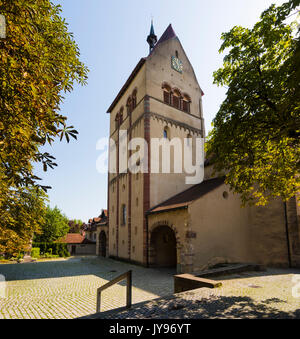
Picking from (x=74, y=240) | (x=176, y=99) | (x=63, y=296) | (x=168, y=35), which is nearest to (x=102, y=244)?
(x=176, y=99)

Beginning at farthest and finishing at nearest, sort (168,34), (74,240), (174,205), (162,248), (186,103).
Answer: (74,240)
(168,34)
(186,103)
(162,248)
(174,205)

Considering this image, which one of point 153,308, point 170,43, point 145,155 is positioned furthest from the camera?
point 170,43

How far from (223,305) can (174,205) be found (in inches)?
340

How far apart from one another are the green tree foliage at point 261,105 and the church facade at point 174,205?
566 centimetres

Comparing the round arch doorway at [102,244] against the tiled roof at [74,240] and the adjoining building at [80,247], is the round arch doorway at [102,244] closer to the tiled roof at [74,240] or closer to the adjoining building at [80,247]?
the adjoining building at [80,247]

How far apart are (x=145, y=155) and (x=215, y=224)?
23.6ft

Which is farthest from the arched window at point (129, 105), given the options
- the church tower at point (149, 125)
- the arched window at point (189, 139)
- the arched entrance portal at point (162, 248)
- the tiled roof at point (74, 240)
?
the tiled roof at point (74, 240)

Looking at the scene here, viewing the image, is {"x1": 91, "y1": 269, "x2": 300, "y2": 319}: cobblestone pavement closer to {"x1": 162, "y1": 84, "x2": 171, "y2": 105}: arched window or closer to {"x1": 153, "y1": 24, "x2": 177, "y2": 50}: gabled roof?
{"x1": 162, "y1": 84, "x2": 171, "y2": 105}: arched window

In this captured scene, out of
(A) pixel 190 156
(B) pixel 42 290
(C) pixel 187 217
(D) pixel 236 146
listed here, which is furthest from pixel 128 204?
(D) pixel 236 146

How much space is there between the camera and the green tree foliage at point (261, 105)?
5891 millimetres

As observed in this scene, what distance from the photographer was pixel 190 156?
63.2ft

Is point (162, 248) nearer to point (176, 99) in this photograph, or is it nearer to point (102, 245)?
point (102, 245)

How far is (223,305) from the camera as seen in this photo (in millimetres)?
5414

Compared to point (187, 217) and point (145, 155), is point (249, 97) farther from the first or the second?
point (145, 155)
